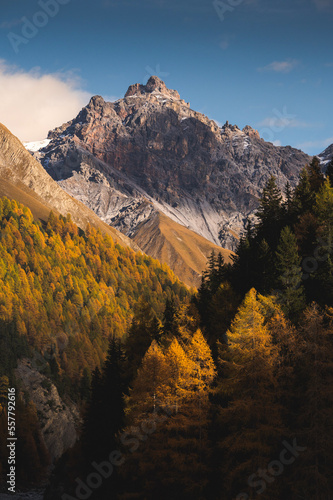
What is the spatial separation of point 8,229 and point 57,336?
6437cm

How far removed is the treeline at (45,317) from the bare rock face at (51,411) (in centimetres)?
302

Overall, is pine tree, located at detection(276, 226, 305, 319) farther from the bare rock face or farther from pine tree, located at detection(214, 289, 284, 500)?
the bare rock face

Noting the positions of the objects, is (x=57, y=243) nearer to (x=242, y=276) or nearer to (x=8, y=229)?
(x=8, y=229)

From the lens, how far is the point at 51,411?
10662 centimetres

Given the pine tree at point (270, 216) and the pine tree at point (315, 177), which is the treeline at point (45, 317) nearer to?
the pine tree at point (270, 216)

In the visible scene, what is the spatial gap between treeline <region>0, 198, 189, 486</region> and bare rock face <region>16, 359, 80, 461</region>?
3.02 meters

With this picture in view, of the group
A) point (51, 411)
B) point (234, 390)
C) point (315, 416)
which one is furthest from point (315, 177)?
point (51, 411)

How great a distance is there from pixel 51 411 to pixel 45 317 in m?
38.3

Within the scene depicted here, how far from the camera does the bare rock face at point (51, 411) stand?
101681 mm

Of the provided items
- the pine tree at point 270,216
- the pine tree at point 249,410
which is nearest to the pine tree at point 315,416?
the pine tree at point 249,410

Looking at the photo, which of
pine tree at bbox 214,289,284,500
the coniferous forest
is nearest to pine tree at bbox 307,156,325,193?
the coniferous forest

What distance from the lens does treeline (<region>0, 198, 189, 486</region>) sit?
89.6m

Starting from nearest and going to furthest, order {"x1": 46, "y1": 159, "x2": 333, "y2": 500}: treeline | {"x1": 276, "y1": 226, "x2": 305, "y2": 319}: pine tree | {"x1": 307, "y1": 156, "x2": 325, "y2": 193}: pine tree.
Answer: {"x1": 46, "y1": 159, "x2": 333, "y2": 500}: treeline < {"x1": 276, "y1": 226, "x2": 305, "y2": 319}: pine tree < {"x1": 307, "y1": 156, "x2": 325, "y2": 193}: pine tree

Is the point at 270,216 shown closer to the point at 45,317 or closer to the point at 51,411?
the point at 51,411
